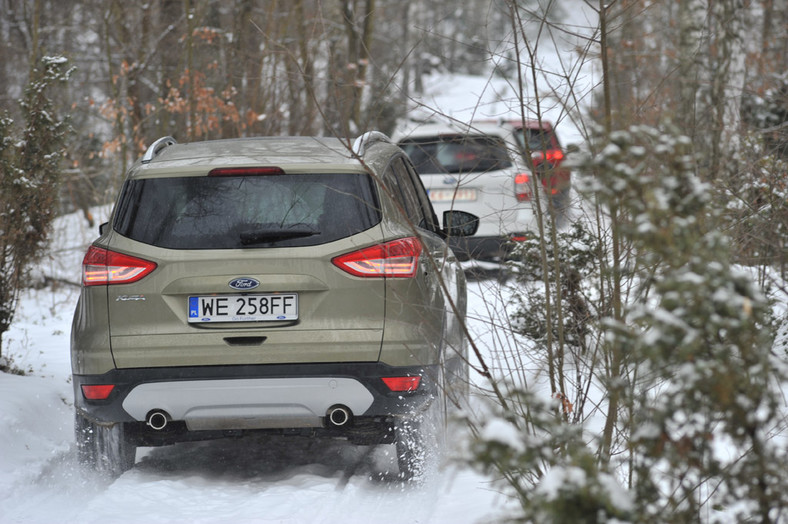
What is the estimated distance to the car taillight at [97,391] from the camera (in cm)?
462

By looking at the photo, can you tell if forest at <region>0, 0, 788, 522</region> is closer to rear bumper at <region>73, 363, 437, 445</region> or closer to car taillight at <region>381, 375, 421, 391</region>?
car taillight at <region>381, 375, 421, 391</region>

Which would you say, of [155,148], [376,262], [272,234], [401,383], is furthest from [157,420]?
[155,148]

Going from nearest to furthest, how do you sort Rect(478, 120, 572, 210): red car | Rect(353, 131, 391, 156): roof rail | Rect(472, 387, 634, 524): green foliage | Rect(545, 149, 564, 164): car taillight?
1. Rect(472, 387, 634, 524): green foliage
2. Rect(478, 120, 572, 210): red car
3. Rect(545, 149, 564, 164): car taillight
4. Rect(353, 131, 391, 156): roof rail

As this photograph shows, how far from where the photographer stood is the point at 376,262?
4.58 m

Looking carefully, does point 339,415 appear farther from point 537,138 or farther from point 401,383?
point 537,138

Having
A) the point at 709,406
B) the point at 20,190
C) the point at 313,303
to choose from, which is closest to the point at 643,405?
the point at 709,406

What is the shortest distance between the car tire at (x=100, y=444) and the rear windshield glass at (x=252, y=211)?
3.33ft

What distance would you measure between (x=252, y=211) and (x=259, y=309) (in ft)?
1.58


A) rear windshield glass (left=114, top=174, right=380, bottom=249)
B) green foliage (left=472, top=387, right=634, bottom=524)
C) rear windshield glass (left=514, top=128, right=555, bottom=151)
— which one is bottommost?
green foliage (left=472, top=387, right=634, bottom=524)

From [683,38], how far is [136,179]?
9.08 m

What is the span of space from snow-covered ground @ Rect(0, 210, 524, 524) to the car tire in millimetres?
79

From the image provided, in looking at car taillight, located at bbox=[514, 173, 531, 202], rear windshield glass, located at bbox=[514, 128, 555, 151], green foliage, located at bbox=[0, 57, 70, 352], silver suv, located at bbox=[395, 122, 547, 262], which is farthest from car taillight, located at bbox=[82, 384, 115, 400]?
green foliage, located at bbox=[0, 57, 70, 352]

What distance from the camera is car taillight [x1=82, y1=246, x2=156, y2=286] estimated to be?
460cm

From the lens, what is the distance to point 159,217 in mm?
4699
